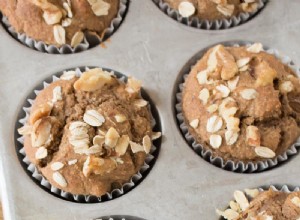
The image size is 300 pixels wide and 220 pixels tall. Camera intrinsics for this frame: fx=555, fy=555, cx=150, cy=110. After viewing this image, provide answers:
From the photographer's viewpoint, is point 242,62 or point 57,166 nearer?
point 57,166

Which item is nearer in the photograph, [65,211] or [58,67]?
[65,211]

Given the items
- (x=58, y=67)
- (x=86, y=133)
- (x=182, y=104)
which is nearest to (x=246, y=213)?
(x=182, y=104)

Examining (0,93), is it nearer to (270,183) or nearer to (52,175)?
(52,175)

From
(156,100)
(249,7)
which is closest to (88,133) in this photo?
(156,100)

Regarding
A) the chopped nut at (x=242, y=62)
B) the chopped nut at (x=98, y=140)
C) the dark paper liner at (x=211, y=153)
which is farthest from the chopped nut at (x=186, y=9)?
the chopped nut at (x=98, y=140)

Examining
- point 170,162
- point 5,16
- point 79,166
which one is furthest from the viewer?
point 5,16

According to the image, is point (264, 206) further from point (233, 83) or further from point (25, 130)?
point (25, 130)

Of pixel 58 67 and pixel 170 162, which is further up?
pixel 58 67
